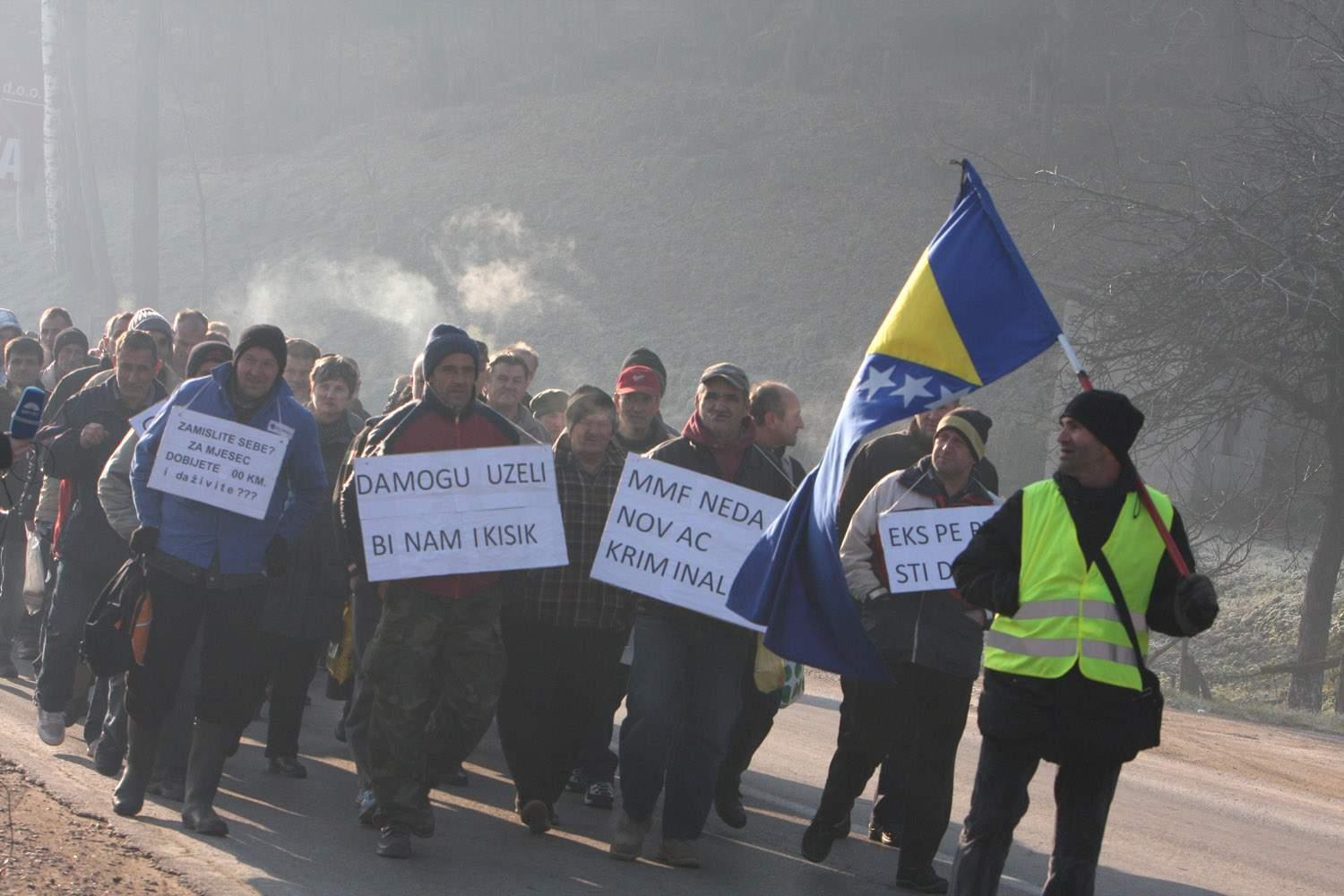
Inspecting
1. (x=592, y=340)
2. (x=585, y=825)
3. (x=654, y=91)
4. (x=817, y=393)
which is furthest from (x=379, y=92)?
(x=585, y=825)

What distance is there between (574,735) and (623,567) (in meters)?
0.86

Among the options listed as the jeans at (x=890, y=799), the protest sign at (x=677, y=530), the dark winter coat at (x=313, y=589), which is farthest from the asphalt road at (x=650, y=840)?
the protest sign at (x=677, y=530)

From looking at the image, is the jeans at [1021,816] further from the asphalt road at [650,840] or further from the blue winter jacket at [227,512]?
the blue winter jacket at [227,512]

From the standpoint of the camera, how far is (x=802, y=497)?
6.91 metres

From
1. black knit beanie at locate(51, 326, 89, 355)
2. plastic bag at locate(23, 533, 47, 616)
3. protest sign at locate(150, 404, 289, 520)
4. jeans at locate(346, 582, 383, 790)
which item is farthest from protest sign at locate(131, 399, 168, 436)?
black knit beanie at locate(51, 326, 89, 355)

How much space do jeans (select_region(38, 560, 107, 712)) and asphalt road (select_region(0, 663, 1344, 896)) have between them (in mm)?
291

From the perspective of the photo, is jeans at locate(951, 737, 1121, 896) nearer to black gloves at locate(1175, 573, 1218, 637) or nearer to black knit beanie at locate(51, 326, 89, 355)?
black gloves at locate(1175, 573, 1218, 637)

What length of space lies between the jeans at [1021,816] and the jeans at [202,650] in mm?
3408

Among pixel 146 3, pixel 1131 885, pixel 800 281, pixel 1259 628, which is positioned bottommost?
pixel 1131 885

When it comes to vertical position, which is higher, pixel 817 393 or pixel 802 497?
pixel 817 393

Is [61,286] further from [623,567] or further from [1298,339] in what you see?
[623,567]

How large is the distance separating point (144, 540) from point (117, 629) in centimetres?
42

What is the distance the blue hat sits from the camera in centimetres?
747

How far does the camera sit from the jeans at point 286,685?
8.98 meters
